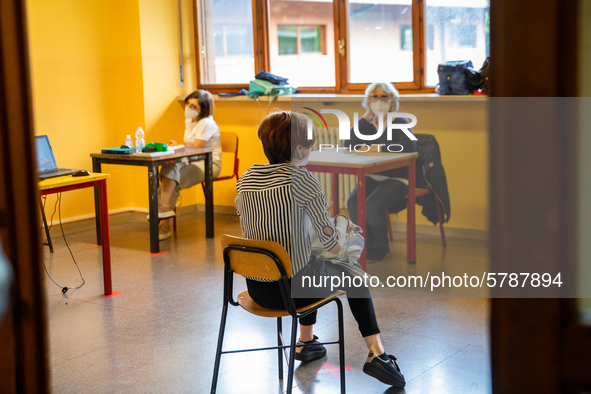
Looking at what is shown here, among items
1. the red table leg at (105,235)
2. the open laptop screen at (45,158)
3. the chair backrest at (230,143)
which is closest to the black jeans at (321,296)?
the red table leg at (105,235)

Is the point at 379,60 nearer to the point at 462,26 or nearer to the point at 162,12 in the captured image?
the point at 462,26

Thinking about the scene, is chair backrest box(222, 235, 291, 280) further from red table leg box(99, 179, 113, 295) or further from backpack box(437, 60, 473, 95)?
backpack box(437, 60, 473, 95)

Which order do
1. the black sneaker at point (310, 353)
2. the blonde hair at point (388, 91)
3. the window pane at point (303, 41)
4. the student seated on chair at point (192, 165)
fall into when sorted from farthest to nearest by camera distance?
the window pane at point (303, 41) < the student seated on chair at point (192, 165) < the blonde hair at point (388, 91) < the black sneaker at point (310, 353)

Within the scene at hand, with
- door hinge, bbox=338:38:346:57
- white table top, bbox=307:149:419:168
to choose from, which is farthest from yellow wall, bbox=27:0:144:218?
white table top, bbox=307:149:419:168

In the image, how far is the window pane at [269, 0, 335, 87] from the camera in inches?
209

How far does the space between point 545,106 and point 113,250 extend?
4.50 m

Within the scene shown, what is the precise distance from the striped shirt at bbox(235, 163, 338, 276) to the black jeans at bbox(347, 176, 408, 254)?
1942 mm

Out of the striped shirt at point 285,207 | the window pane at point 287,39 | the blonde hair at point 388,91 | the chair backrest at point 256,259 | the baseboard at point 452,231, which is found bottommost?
the baseboard at point 452,231

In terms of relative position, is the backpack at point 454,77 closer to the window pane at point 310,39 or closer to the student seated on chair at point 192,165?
the window pane at point 310,39

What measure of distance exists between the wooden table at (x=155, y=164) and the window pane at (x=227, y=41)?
4.44ft

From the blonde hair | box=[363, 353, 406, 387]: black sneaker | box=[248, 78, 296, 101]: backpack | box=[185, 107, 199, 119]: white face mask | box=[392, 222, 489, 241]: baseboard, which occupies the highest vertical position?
box=[248, 78, 296, 101]: backpack

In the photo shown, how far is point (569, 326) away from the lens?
51cm

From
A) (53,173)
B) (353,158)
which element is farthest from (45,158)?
(353,158)

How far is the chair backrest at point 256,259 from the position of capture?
197 centimetres
